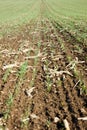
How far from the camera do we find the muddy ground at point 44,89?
21.5ft

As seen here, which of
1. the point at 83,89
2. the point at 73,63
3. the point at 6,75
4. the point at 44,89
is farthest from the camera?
the point at 73,63

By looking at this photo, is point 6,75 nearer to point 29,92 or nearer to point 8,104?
point 29,92

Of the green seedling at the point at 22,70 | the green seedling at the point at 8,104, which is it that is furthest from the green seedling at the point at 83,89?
the green seedling at the point at 22,70

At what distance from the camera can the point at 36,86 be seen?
341 inches

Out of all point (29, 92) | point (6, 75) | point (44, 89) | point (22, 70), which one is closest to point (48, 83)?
point (44, 89)

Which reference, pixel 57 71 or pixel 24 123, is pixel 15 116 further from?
pixel 57 71

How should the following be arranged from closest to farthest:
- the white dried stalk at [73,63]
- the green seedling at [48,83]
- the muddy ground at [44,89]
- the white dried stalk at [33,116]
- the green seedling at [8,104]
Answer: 1. the muddy ground at [44,89]
2. the white dried stalk at [33,116]
3. the green seedling at [8,104]
4. the green seedling at [48,83]
5. the white dried stalk at [73,63]

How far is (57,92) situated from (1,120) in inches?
83.6

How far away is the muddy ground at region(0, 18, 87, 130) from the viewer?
21.5ft

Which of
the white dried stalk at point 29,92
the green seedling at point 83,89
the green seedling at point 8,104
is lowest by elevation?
the green seedling at point 83,89

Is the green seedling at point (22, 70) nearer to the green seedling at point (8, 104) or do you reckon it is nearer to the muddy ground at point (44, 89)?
the muddy ground at point (44, 89)

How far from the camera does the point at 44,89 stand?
8320 mm

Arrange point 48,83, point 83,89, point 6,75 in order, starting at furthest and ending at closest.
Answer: point 6,75 → point 48,83 → point 83,89

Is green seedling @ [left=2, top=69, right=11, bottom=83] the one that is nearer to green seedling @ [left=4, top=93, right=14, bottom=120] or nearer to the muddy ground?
the muddy ground
